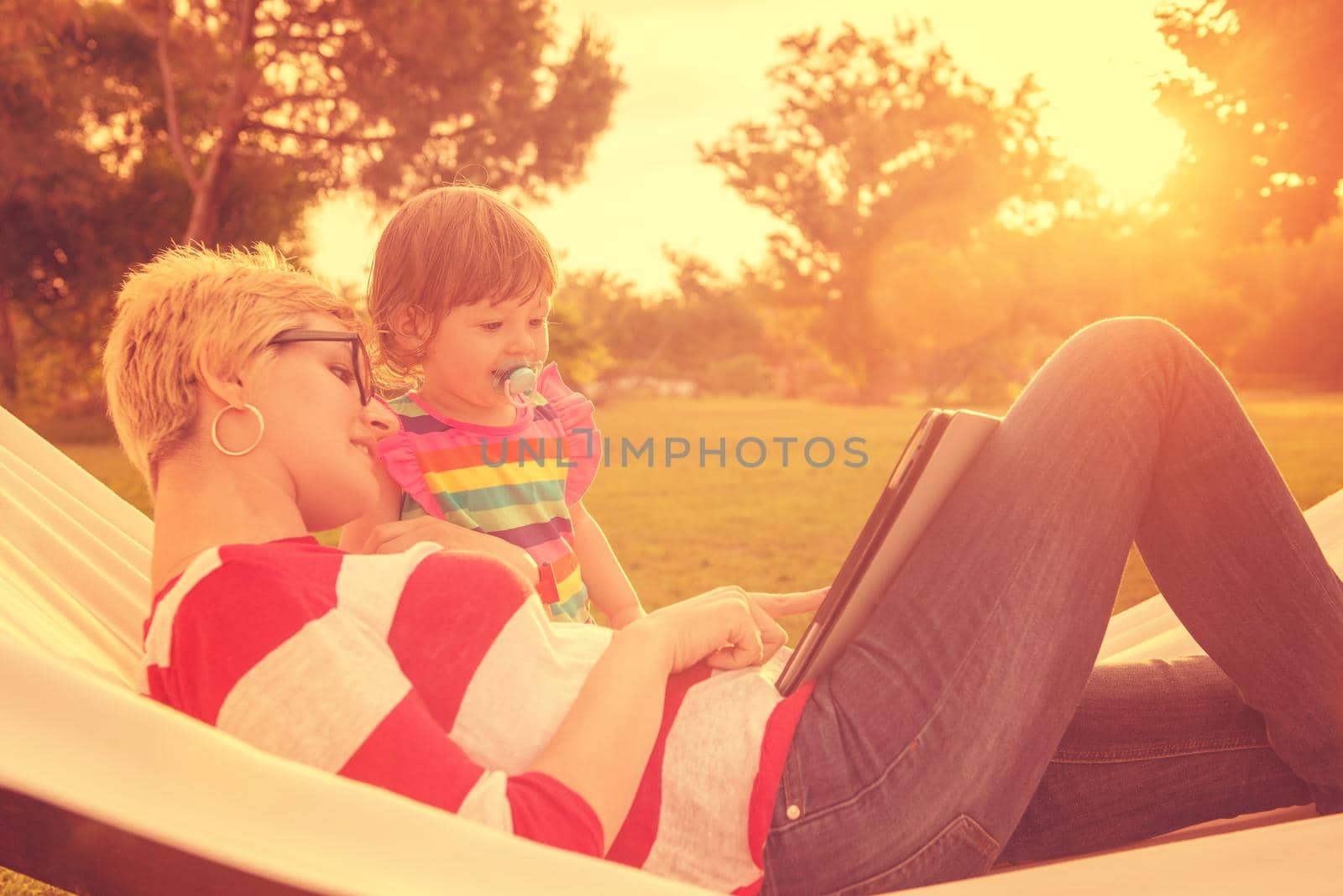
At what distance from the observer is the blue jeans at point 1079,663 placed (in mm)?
1210

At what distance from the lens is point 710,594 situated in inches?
51.8

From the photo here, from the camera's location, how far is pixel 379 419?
52.2 inches

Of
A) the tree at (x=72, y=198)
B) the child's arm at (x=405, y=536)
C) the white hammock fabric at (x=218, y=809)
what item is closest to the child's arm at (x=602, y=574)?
the child's arm at (x=405, y=536)

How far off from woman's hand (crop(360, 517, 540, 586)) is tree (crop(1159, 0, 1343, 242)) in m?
8.77

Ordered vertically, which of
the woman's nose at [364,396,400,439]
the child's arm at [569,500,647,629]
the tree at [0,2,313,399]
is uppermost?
the woman's nose at [364,396,400,439]

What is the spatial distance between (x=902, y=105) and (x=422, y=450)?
32784 mm

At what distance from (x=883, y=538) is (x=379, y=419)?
69 cm

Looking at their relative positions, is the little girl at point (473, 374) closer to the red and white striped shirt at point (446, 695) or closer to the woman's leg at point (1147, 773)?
the red and white striped shirt at point (446, 695)

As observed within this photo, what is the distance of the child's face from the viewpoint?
1897mm

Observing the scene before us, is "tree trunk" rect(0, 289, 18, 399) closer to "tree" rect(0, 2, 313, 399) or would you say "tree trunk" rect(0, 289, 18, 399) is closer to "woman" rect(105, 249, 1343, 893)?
"tree" rect(0, 2, 313, 399)

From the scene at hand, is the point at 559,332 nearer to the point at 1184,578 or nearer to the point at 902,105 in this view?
the point at 902,105

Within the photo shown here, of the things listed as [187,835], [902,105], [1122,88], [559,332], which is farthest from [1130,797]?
[902,105]

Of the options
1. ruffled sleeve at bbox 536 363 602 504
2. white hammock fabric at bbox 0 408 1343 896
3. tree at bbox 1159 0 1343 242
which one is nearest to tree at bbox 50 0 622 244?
tree at bbox 1159 0 1343 242

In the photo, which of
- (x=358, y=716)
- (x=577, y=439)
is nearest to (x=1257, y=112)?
(x=577, y=439)
